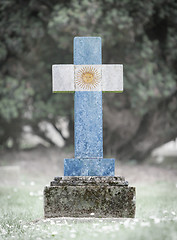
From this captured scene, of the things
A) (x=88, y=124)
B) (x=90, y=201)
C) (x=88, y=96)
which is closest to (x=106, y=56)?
(x=88, y=96)

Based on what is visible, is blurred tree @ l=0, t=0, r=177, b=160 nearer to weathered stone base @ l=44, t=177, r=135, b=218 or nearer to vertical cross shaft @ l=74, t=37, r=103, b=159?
vertical cross shaft @ l=74, t=37, r=103, b=159

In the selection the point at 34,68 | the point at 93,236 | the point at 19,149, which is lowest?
the point at 93,236

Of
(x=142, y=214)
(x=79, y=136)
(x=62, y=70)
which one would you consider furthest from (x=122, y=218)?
(x=62, y=70)

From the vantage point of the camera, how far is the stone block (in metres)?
4.82

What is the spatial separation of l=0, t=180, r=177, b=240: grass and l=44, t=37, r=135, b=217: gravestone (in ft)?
0.67

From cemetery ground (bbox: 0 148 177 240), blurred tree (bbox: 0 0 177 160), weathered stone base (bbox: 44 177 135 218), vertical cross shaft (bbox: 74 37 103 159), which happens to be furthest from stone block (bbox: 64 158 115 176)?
blurred tree (bbox: 0 0 177 160)

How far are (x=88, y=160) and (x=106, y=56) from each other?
5.83m

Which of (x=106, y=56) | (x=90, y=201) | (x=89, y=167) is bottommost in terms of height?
(x=90, y=201)

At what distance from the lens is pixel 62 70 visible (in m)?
5.07

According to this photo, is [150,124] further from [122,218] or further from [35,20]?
[122,218]

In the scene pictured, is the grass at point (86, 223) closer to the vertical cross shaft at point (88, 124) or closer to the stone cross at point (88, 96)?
the stone cross at point (88, 96)

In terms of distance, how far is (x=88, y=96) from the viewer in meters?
5.00

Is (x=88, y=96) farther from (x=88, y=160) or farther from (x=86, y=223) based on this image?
(x=86, y=223)

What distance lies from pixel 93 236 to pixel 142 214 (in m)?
1.88
